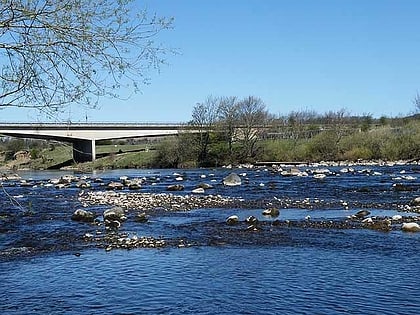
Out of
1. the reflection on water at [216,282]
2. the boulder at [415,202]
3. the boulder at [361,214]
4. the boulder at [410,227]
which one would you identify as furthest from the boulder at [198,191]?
the reflection on water at [216,282]

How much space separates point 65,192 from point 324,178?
2048 cm

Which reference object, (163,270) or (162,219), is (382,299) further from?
(162,219)

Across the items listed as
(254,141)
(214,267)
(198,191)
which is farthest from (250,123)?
(214,267)

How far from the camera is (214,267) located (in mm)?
15039

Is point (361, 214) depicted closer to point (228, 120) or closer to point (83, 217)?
point (83, 217)

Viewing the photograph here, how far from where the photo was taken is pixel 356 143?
2908 inches

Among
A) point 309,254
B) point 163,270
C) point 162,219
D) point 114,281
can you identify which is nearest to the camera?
point 114,281

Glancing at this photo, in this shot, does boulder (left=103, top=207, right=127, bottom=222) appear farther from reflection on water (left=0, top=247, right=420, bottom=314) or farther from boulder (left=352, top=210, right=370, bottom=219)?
boulder (left=352, top=210, right=370, bottom=219)

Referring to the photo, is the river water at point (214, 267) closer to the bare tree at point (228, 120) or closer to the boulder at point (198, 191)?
the boulder at point (198, 191)

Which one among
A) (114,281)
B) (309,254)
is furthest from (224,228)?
(114,281)

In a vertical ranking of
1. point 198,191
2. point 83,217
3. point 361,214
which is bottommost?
point 83,217

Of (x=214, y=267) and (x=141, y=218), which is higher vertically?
(x=141, y=218)

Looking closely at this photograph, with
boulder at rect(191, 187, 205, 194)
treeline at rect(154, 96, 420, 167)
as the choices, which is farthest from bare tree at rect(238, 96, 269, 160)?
boulder at rect(191, 187, 205, 194)

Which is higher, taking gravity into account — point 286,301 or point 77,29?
point 77,29
